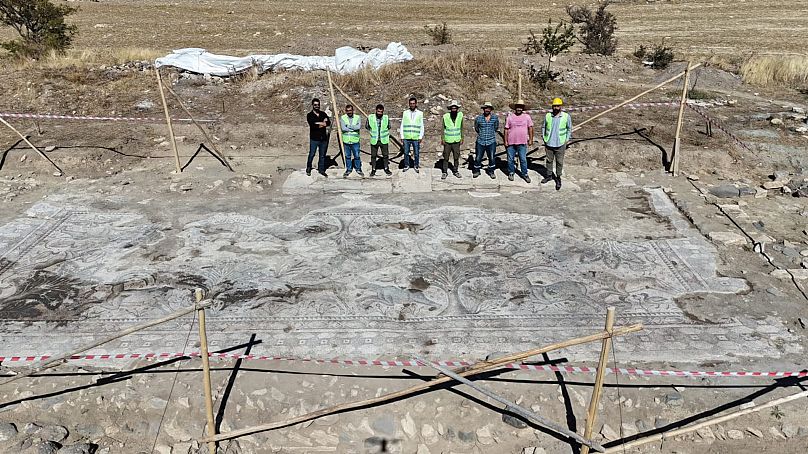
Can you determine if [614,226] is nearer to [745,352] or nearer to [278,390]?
[745,352]

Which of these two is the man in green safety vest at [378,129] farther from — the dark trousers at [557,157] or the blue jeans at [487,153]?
the dark trousers at [557,157]

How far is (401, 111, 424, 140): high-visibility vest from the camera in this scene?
1101 centimetres

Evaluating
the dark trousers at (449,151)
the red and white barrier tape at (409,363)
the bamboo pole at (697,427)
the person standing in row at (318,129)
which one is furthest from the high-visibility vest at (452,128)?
the bamboo pole at (697,427)

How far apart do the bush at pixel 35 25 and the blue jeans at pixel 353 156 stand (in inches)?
543

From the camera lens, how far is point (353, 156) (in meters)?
11.3

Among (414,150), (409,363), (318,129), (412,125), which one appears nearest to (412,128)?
(412,125)

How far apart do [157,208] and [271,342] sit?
15.4 ft

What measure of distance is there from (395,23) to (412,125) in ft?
81.2

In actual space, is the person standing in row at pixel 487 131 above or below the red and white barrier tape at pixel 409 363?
above

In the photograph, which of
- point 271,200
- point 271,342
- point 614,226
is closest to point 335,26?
point 271,200

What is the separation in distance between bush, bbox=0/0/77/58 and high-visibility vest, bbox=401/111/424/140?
47.9 ft

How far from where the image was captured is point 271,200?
34.6 ft

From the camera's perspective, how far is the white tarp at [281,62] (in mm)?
17547

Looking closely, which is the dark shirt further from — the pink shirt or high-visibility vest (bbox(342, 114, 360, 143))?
the pink shirt
